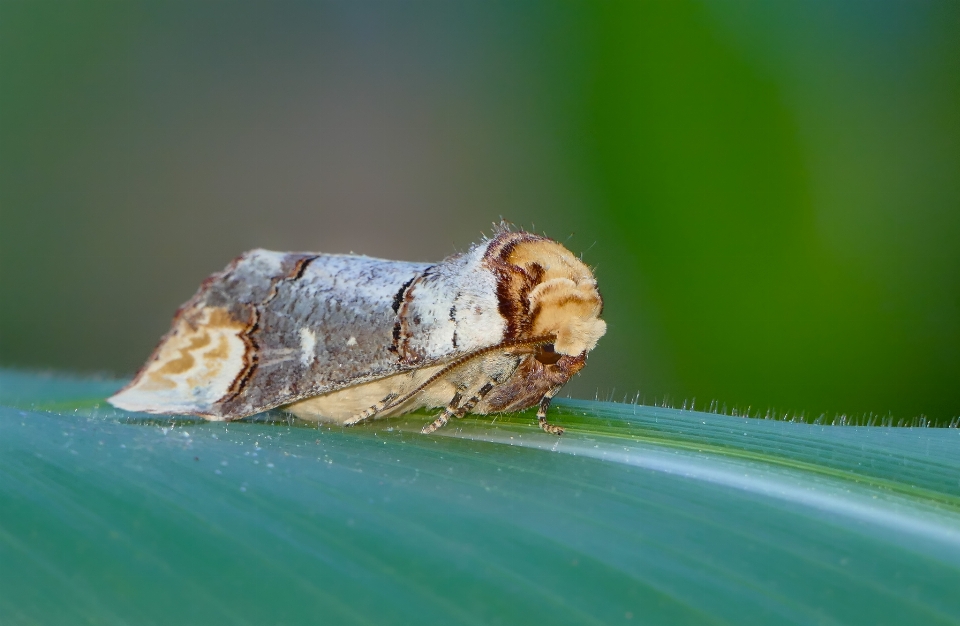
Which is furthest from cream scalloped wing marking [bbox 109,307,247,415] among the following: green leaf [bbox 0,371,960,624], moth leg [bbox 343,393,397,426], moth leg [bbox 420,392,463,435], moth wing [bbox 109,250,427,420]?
moth leg [bbox 420,392,463,435]

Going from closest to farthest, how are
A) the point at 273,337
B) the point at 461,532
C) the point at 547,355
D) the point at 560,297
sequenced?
the point at 461,532 → the point at 560,297 → the point at 547,355 → the point at 273,337

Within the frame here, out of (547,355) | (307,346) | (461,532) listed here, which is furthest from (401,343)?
(461,532)

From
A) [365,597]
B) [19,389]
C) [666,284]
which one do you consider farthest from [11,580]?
[666,284]

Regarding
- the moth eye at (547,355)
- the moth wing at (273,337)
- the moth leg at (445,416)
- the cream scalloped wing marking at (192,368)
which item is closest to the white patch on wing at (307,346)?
the moth wing at (273,337)

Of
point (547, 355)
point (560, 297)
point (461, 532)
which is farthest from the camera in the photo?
point (547, 355)

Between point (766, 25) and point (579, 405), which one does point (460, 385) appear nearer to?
point (579, 405)

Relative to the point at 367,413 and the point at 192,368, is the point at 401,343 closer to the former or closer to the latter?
the point at 367,413
